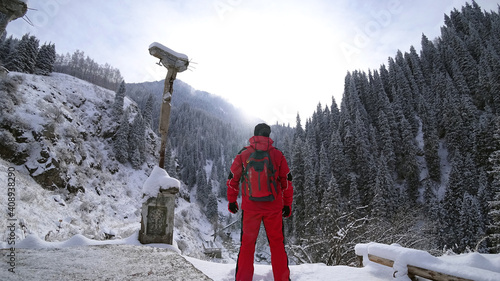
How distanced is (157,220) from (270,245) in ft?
12.0

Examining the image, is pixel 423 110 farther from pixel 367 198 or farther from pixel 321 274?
pixel 321 274

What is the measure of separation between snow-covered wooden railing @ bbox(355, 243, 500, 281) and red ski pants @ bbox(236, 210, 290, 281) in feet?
6.08

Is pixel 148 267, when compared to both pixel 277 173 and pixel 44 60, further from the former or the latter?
pixel 44 60

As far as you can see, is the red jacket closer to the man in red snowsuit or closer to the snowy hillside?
the man in red snowsuit

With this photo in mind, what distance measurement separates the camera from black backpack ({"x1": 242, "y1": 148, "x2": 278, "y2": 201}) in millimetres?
3154

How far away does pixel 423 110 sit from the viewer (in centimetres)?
5700

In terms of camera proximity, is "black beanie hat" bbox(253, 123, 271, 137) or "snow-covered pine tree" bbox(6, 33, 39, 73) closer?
"black beanie hat" bbox(253, 123, 271, 137)

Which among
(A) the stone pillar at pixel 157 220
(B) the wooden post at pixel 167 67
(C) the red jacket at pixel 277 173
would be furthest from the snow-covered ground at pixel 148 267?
(B) the wooden post at pixel 167 67

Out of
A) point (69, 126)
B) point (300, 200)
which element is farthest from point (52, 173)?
point (300, 200)

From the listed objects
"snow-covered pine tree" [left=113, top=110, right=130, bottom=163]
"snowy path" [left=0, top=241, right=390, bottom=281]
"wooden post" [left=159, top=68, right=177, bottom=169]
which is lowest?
"snowy path" [left=0, top=241, right=390, bottom=281]

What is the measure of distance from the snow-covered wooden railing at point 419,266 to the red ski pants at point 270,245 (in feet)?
6.08

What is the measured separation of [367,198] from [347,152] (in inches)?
469

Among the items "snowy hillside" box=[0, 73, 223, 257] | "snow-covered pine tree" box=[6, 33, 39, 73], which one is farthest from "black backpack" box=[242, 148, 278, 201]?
"snow-covered pine tree" box=[6, 33, 39, 73]

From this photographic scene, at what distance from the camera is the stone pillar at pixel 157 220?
5.50m
